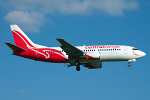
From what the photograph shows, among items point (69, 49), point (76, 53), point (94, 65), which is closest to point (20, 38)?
point (69, 49)

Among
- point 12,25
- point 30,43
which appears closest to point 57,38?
point 30,43

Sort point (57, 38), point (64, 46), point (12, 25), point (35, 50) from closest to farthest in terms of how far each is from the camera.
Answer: point (57, 38) → point (64, 46) → point (35, 50) → point (12, 25)

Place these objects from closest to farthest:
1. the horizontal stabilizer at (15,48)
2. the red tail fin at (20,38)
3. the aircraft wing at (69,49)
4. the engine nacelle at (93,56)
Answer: the aircraft wing at (69,49) → the engine nacelle at (93,56) → the horizontal stabilizer at (15,48) → the red tail fin at (20,38)

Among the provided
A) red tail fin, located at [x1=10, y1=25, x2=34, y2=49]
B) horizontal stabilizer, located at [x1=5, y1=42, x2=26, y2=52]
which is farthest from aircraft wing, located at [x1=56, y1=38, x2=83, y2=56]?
horizontal stabilizer, located at [x1=5, y1=42, x2=26, y2=52]

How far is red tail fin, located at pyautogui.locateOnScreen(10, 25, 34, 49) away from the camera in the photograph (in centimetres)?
6962

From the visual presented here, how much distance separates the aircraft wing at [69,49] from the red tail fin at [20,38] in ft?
31.7

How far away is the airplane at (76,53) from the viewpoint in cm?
6353

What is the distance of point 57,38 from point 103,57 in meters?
11.3

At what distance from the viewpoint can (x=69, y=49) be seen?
63406 mm

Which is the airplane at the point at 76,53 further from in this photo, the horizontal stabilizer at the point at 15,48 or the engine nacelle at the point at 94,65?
the engine nacelle at the point at 94,65

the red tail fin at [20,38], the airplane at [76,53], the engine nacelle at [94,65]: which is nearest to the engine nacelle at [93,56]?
the airplane at [76,53]

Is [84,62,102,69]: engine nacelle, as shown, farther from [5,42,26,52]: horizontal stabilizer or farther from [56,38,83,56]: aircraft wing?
[5,42,26,52]: horizontal stabilizer

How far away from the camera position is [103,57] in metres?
63.7

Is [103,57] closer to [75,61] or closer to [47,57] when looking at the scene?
[75,61]
